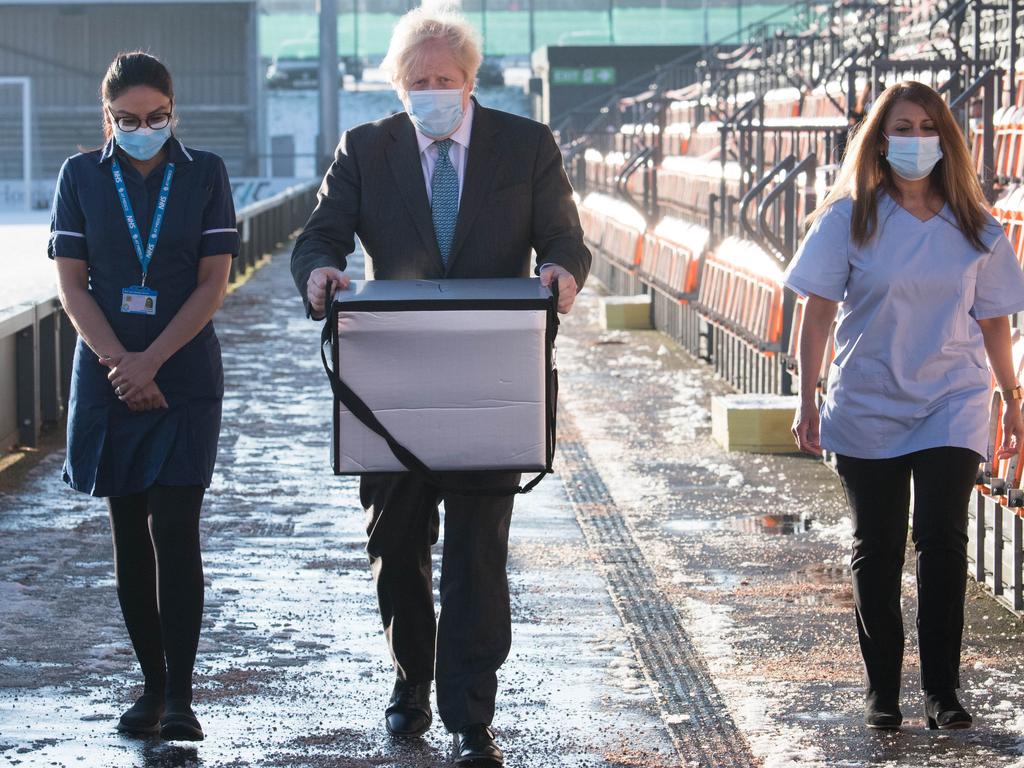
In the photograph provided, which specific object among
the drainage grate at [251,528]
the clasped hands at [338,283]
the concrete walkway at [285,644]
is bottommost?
the drainage grate at [251,528]

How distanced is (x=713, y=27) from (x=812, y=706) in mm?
50699

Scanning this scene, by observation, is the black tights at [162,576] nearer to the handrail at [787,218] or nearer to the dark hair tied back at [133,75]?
the dark hair tied back at [133,75]

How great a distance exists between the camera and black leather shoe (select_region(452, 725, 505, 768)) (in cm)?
425

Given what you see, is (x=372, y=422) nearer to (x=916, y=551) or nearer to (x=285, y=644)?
(x=916, y=551)

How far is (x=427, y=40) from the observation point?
4.21m

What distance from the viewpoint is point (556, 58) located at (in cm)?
4147

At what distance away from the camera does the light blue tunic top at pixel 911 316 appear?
4.40 meters

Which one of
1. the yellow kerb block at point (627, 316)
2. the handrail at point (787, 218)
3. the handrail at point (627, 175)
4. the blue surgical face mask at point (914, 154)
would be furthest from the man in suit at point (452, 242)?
the handrail at point (627, 175)

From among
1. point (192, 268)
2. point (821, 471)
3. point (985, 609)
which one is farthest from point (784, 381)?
point (192, 268)

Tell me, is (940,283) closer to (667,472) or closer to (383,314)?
(383,314)

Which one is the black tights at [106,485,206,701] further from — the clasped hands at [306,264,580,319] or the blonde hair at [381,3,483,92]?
the blonde hair at [381,3,483,92]

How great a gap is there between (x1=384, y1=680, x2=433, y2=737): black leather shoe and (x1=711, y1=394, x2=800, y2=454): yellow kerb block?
5.10 meters

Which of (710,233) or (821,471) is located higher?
(710,233)

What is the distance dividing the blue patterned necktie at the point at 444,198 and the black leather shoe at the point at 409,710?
3.45 ft
